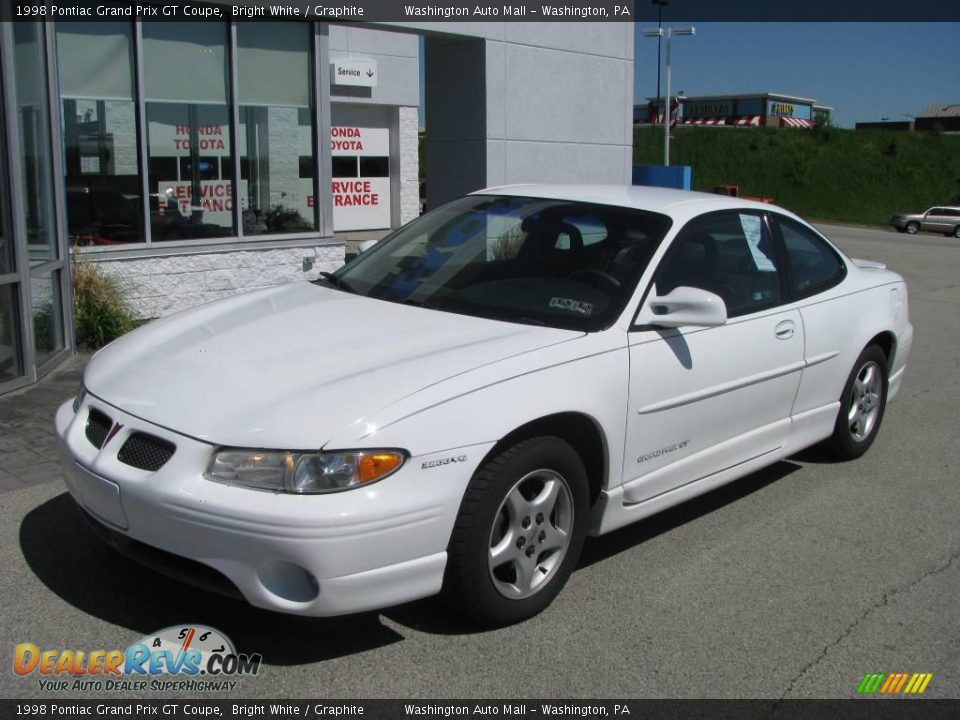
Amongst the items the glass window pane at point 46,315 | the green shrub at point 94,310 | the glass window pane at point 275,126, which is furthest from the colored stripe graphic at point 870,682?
the glass window pane at point 275,126

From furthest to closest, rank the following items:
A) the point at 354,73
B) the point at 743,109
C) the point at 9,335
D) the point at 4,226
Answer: the point at 743,109, the point at 354,73, the point at 9,335, the point at 4,226

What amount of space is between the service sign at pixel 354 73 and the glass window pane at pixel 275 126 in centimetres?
1050

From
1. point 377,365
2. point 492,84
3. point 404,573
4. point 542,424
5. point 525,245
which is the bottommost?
point 404,573

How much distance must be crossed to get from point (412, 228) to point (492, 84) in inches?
280

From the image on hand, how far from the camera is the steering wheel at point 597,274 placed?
4430 mm

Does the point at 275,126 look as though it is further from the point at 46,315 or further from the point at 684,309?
the point at 684,309

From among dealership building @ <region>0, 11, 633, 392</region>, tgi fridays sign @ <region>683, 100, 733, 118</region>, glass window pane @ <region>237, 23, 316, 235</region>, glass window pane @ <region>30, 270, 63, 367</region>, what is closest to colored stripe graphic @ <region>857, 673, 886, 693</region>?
dealership building @ <region>0, 11, 633, 392</region>

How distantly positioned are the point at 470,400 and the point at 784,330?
2.17 m

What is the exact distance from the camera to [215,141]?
33.2ft

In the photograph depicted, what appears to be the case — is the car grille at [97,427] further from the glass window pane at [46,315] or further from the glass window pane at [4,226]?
the glass window pane at [46,315]

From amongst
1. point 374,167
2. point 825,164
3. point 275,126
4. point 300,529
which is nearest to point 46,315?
point 275,126
